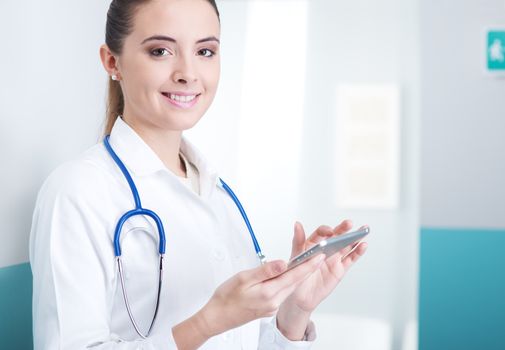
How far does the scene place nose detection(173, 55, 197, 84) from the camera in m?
1.05

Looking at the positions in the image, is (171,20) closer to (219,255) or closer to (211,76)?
(211,76)

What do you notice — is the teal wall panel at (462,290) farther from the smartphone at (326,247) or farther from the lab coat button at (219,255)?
the smartphone at (326,247)

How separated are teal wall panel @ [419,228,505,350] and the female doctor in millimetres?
1139

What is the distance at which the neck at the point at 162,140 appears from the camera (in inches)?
44.9

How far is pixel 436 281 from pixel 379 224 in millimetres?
637

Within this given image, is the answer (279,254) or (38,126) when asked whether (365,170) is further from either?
(38,126)

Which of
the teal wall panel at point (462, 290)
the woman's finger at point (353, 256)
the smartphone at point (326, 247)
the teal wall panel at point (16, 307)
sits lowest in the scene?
the teal wall panel at point (462, 290)

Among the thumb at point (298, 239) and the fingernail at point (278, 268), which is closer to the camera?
the fingernail at point (278, 268)

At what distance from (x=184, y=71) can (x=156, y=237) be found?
300 millimetres

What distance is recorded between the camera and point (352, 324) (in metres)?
2.82

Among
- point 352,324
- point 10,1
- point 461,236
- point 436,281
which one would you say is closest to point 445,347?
point 436,281

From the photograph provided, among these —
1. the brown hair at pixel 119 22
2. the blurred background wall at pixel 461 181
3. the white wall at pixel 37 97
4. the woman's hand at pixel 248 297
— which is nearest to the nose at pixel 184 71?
the brown hair at pixel 119 22

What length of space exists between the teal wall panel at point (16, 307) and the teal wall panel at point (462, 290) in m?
1.49

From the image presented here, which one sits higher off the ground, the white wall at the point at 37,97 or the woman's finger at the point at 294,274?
the white wall at the point at 37,97
